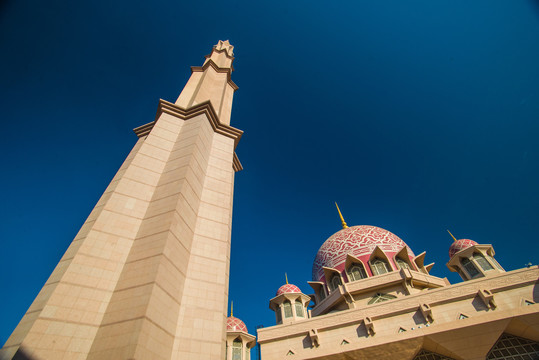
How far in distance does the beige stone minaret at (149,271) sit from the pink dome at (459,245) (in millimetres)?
19152

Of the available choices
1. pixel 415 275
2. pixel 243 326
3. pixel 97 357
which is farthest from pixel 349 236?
pixel 97 357

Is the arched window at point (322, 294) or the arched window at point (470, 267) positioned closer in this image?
the arched window at point (470, 267)

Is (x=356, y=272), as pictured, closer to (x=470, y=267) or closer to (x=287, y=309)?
(x=287, y=309)

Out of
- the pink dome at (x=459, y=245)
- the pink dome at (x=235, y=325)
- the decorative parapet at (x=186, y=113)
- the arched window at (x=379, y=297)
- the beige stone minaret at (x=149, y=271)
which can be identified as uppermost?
the pink dome at (x=459, y=245)

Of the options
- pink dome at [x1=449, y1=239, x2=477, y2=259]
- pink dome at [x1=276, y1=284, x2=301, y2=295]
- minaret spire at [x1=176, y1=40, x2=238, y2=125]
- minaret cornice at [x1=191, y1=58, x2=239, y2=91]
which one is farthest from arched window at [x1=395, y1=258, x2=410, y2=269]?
minaret cornice at [x1=191, y1=58, x2=239, y2=91]

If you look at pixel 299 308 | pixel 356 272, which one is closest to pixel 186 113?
pixel 299 308

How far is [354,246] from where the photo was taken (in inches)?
848

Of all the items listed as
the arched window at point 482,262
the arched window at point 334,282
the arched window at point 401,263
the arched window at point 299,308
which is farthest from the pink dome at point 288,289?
the arched window at point 482,262

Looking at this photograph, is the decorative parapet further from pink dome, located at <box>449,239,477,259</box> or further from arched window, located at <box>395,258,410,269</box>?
pink dome, located at <box>449,239,477,259</box>

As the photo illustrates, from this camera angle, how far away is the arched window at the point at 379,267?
1898cm

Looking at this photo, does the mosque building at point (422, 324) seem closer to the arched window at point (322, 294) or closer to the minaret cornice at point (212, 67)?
the arched window at point (322, 294)

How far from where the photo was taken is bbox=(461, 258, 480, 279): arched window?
1839 centimetres

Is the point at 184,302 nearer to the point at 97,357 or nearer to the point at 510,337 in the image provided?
the point at 97,357

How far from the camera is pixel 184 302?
499cm
